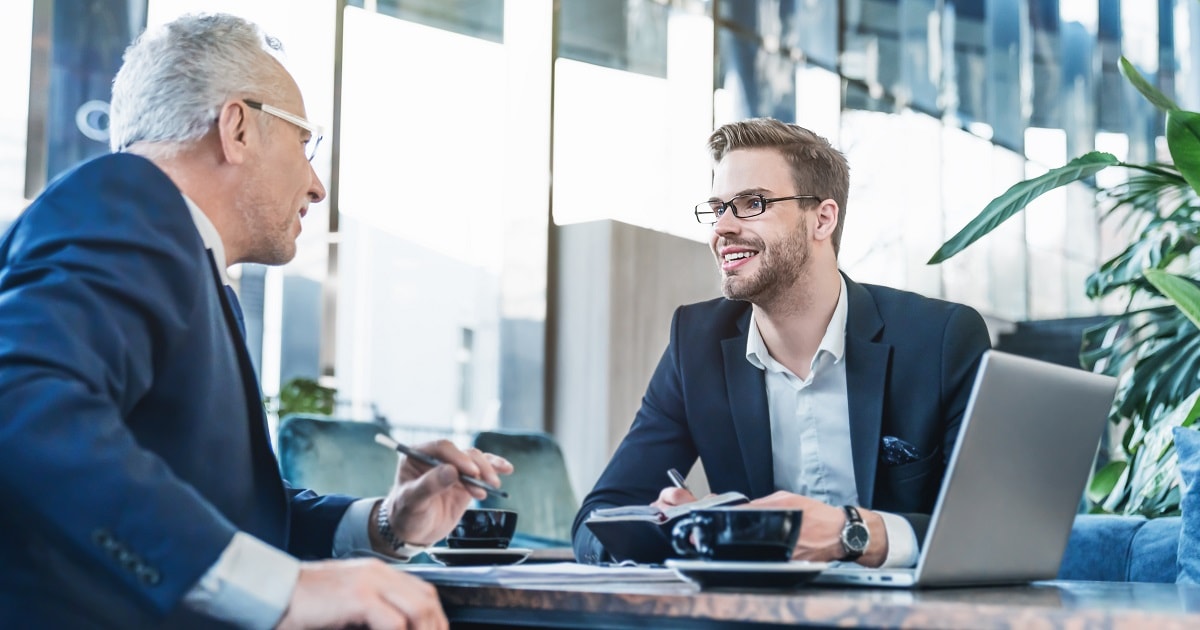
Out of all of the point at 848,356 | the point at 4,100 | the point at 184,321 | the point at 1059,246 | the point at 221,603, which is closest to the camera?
the point at 221,603

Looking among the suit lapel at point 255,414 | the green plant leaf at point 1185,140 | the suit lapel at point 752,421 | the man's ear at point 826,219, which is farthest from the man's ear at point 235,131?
the green plant leaf at point 1185,140

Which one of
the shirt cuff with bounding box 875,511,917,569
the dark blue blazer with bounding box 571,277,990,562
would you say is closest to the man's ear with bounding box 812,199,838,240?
the dark blue blazer with bounding box 571,277,990,562

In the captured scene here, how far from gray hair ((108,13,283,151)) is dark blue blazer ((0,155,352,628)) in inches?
→ 8.7

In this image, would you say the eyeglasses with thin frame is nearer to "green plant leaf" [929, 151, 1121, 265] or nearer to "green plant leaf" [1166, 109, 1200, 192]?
"green plant leaf" [929, 151, 1121, 265]

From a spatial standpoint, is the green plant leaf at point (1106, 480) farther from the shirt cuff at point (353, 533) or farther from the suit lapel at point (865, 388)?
the shirt cuff at point (353, 533)

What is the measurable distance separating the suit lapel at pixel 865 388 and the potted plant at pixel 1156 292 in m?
0.43

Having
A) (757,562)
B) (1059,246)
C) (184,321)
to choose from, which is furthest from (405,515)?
(1059,246)

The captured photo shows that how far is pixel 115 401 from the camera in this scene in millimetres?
992

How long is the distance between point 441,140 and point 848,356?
3711 millimetres

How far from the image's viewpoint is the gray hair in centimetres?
132

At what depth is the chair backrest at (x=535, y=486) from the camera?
3607 mm

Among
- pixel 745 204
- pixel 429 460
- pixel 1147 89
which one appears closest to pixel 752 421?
pixel 745 204

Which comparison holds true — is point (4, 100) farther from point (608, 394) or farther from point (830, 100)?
point (830, 100)

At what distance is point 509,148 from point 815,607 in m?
4.93
